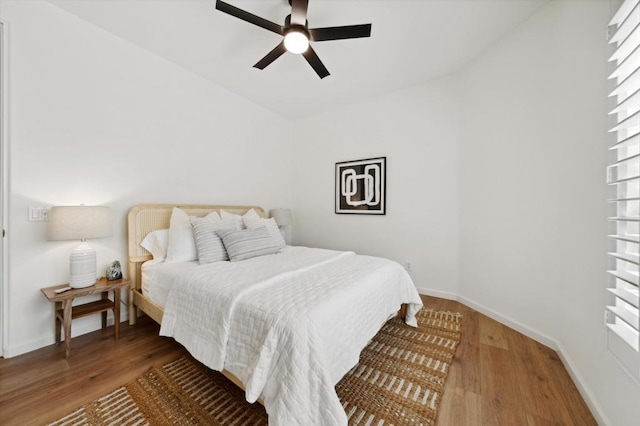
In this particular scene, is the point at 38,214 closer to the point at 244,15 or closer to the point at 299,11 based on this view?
the point at 244,15

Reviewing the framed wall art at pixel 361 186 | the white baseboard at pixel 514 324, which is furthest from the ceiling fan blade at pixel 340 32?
the white baseboard at pixel 514 324

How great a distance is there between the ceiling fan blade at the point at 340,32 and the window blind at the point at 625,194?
133cm

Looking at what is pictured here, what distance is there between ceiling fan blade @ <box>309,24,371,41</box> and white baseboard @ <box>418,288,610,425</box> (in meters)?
2.67

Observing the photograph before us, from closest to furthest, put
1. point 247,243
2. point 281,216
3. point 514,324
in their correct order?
point 514,324, point 247,243, point 281,216

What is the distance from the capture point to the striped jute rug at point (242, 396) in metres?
1.26

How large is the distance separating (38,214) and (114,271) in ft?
2.25

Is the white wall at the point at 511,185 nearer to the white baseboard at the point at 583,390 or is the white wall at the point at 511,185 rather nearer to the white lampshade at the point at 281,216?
the white baseboard at the point at 583,390

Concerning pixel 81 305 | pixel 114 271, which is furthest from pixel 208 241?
pixel 81 305

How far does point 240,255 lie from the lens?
7.32 feet

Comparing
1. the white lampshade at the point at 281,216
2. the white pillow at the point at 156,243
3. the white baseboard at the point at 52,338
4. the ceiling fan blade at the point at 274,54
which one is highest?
the ceiling fan blade at the point at 274,54

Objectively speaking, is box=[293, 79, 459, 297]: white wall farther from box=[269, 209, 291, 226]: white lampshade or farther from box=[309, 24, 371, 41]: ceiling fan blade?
box=[309, 24, 371, 41]: ceiling fan blade

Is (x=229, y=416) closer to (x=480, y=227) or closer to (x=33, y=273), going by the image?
(x=33, y=273)

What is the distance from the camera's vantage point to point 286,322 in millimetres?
1137

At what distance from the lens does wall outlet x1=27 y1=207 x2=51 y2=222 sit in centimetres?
185
